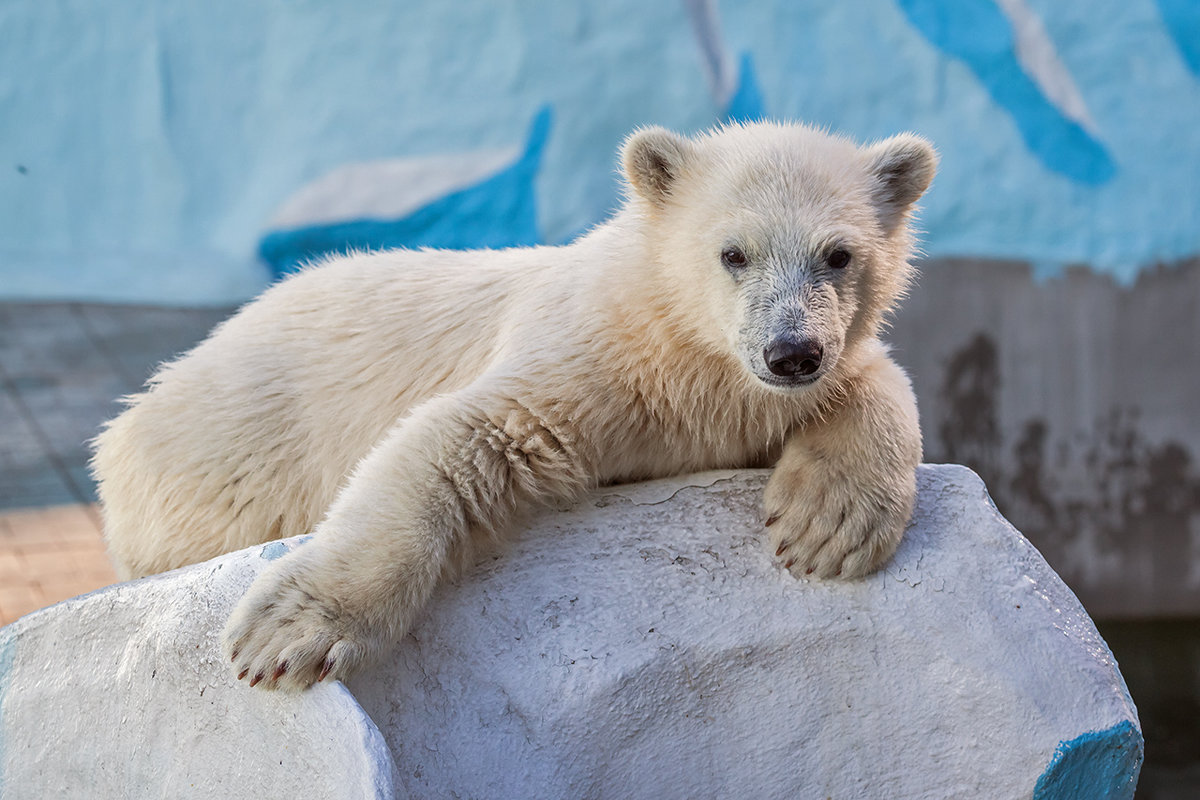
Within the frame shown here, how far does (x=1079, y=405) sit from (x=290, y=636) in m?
5.59

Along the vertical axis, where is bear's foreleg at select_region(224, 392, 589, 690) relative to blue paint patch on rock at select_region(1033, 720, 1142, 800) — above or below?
below

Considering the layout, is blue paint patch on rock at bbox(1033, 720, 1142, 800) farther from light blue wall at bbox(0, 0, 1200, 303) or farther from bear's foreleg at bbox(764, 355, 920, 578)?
light blue wall at bbox(0, 0, 1200, 303)

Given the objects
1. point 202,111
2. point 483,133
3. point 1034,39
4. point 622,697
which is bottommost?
point 202,111

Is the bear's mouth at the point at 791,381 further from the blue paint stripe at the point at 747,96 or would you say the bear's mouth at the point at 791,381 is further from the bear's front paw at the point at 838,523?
the blue paint stripe at the point at 747,96

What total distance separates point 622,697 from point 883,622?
21.1 inches

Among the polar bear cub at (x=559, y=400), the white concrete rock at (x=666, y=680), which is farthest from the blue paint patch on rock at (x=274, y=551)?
the polar bear cub at (x=559, y=400)

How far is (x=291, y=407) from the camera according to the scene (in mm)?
2914

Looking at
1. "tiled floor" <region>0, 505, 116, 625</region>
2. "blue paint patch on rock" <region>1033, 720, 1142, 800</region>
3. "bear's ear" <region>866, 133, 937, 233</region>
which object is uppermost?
"bear's ear" <region>866, 133, 937, 233</region>

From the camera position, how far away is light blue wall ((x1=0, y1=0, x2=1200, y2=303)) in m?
5.82

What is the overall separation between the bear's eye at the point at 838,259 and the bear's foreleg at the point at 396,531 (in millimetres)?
642

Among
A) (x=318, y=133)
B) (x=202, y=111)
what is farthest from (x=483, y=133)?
(x=202, y=111)

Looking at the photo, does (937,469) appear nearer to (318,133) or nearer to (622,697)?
(622,697)

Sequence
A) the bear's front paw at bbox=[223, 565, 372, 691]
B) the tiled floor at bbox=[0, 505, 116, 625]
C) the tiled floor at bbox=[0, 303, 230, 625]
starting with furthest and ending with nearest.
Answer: the tiled floor at bbox=[0, 303, 230, 625]
the tiled floor at bbox=[0, 505, 116, 625]
the bear's front paw at bbox=[223, 565, 372, 691]

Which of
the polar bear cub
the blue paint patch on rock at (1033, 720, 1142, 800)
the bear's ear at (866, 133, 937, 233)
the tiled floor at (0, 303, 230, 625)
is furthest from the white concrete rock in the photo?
the tiled floor at (0, 303, 230, 625)
